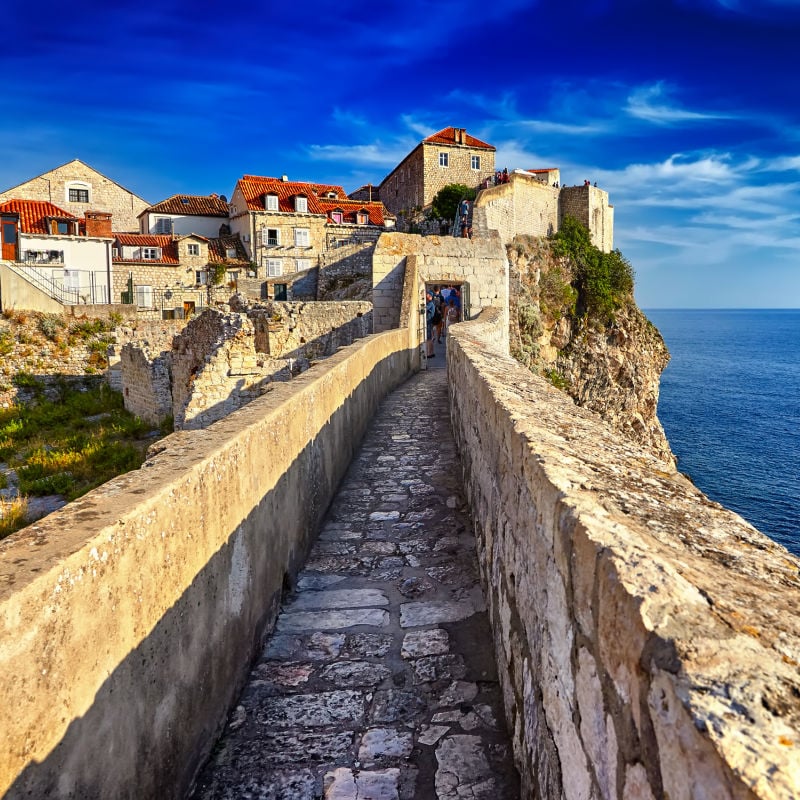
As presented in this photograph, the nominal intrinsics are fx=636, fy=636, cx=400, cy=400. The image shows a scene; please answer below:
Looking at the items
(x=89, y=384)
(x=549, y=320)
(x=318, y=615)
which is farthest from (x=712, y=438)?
(x=318, y=615)

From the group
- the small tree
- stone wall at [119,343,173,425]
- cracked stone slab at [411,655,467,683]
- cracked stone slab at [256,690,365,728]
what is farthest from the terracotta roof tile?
cracked stone slab at [256,690,365,728]

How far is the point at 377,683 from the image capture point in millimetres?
3363

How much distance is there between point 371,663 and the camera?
11.6 feet

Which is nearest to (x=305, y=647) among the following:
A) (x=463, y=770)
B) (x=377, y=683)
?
(x=377, y=683)

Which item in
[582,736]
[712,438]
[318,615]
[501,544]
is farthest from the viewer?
[712,438]

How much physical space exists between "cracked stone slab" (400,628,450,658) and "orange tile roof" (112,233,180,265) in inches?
1598

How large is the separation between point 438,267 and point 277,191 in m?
31.4

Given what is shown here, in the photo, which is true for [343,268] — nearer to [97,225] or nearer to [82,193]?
[97,225]

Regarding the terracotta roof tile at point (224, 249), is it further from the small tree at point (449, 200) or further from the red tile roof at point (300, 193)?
the small tree at point (449, 200)

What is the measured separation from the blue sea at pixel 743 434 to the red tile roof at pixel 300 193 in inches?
1069

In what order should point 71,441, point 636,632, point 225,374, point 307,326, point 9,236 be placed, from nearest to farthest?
1. point 636,632
2. point 225,374
3. point 307,326
4. point 71,441
5. point 9,236

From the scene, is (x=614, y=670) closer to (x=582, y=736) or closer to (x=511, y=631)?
(x=582, y=736)

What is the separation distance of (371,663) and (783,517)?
1094 inches

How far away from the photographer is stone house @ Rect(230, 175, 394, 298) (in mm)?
43469
